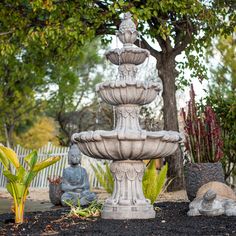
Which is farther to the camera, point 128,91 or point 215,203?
point 215,203

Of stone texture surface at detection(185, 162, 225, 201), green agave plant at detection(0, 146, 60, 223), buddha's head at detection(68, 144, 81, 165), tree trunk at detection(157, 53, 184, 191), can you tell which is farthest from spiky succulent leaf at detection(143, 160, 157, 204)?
tree trunk at detection(157, 53, 184, 191)

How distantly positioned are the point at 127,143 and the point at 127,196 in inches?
33.2

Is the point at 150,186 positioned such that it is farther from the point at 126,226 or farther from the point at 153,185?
the point at 126,226

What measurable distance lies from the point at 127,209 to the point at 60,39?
6861 mm

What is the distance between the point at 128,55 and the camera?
6531 millimetres

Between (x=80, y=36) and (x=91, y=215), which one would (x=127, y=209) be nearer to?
(x=91, y=215)

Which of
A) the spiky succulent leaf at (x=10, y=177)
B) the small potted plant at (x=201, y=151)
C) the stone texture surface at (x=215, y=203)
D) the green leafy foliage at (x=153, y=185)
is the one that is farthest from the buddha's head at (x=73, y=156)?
the spiky succulent leaf at (x=10, y=177)

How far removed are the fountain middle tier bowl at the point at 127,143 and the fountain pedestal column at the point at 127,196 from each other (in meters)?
0.24

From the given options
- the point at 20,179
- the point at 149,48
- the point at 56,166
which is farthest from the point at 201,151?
the point at 56,166

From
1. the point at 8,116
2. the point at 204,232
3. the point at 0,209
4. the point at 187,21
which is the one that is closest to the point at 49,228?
the point at 204,232

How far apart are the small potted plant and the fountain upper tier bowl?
1906mm

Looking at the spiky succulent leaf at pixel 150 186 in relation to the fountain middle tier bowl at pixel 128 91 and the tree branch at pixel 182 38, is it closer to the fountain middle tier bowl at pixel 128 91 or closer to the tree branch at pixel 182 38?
the fountain middle tier bowl at pixel 128 91

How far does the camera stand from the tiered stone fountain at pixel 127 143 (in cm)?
574

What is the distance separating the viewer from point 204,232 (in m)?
4.89
